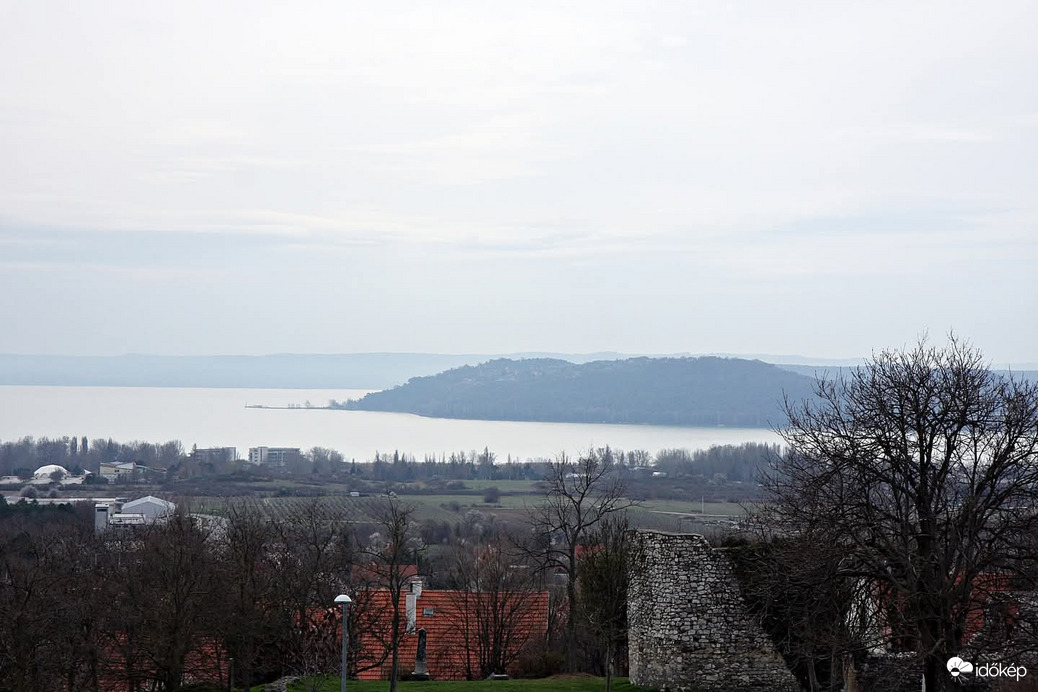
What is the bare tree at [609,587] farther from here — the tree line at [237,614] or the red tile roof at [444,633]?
the red tile roof at [444,633]

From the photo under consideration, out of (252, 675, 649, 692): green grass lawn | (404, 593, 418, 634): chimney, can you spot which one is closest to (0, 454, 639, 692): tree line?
(252, 675, 649, 692): green grass lawn

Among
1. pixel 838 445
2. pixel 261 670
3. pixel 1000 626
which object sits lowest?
pixel 261 670

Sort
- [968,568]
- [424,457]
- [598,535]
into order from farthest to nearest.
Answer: [424,457], [598,535], [968,568]

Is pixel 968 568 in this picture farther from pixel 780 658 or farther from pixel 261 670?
pixel 261 670

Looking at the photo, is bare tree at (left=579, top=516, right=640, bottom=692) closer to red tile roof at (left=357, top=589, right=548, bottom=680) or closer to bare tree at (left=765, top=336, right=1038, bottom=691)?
red tile roof at (left=357, top=589, right=548, bottom=680)

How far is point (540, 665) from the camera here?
97.5ft

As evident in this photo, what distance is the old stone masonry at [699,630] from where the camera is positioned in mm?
22594

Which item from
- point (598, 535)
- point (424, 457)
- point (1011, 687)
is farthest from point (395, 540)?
point (424, 457)

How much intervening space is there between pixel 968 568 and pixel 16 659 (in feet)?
62.8

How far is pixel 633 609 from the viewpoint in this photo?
2456 cm

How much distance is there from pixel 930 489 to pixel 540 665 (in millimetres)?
15151

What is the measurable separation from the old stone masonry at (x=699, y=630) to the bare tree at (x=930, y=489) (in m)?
4.13

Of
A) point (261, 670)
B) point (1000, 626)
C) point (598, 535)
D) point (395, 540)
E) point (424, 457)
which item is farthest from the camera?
point (424, 457)

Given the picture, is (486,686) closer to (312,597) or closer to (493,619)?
(312,597)
